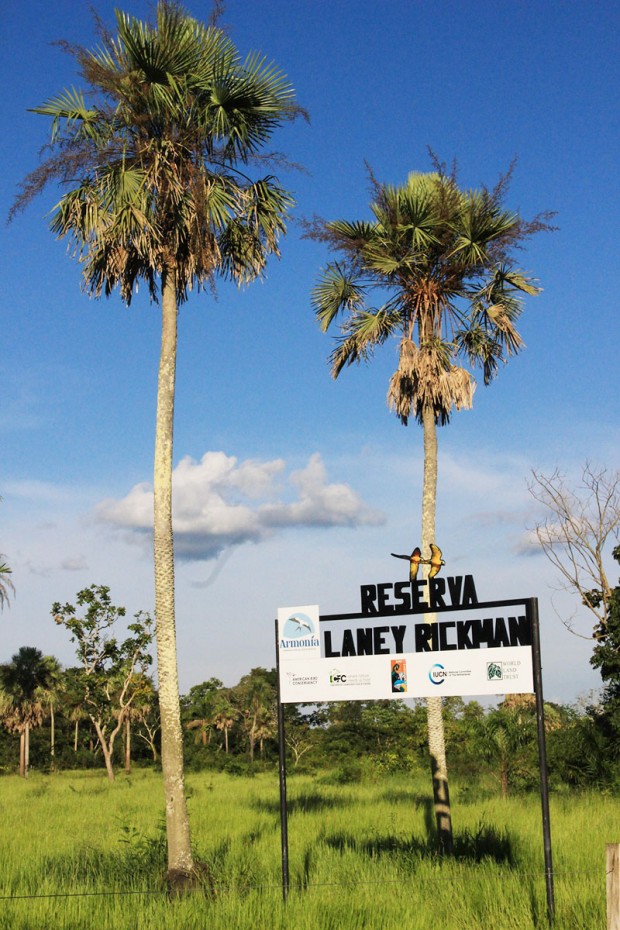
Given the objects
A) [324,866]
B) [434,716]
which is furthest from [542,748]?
[434,716]

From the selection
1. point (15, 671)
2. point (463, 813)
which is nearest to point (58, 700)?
point (15, 671)

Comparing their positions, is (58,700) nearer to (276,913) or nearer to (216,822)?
(216,822)

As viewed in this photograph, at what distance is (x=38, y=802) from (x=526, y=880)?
26.2 meters

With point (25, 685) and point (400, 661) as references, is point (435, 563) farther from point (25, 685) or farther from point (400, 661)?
point (25, 685)

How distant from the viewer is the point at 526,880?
14305 millimetres

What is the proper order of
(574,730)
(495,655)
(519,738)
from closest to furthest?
(495,655) < (574,730) < (519,738)

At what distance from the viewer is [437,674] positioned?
13883 mm

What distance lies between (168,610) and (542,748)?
23.6 ft

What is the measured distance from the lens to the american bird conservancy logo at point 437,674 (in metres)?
13.8

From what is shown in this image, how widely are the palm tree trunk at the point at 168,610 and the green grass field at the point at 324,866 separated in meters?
0.86

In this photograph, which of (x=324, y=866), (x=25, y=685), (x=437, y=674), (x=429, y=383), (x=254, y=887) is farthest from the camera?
(x=25, y=685)

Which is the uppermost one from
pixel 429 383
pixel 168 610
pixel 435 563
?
pixel 429 383

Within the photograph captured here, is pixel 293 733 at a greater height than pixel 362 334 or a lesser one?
lesser

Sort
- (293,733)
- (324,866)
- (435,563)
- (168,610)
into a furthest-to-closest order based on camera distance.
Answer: (293,733), (324,866), (168,610), (435,563)
